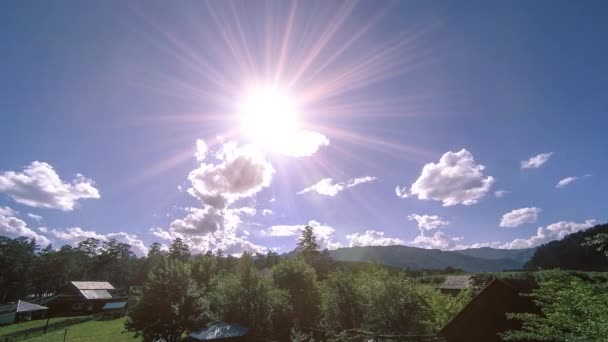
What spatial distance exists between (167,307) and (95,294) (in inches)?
2416

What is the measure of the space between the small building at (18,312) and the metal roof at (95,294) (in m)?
8.99

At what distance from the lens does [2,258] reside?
3430 inches

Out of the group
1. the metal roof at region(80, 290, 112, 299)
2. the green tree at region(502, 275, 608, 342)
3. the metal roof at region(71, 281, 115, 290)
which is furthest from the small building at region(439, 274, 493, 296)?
the metal roof at region(71, 281, 115, 290)

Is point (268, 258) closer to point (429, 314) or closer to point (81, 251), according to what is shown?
point (81, 251)

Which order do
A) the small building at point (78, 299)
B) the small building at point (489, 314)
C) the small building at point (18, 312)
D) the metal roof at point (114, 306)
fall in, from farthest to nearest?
the metal roof at point (114, 306), the small building at point (78, 299), the small building at point (18, 312), the small building at point (489, 314)

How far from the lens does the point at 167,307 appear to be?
91.2ft

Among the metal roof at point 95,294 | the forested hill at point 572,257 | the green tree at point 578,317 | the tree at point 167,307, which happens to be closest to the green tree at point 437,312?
the green tree at point 578,317

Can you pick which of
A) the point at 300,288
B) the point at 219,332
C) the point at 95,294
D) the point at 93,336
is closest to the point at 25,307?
the point at 95,294

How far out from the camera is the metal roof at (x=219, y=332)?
2888 cm

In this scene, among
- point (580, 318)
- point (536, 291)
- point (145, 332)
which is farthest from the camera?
point (145, 332)

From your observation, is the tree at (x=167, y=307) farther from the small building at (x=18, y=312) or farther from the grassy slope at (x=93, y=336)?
the small building at (x=18, y=312)

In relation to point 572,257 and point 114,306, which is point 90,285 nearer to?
point 114,306

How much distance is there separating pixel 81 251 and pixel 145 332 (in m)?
121

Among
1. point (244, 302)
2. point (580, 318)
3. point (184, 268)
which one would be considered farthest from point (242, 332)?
point (580, 318)
